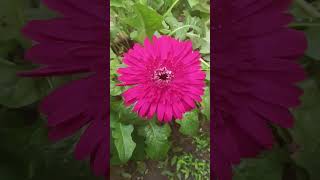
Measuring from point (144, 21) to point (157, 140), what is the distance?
0.05 meters

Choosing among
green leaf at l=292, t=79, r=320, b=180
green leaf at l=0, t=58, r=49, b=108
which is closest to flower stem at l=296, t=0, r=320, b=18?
green leaf at l=292, t=79, r=320, b=180

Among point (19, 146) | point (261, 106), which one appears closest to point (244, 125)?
point (261, 106)

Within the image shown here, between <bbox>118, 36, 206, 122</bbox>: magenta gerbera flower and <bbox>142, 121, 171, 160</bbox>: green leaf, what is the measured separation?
1cm

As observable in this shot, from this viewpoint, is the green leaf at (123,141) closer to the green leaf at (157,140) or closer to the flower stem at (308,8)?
the green leaf at (157,140)

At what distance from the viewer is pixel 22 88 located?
0.73 feet

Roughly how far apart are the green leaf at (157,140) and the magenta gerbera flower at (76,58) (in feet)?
0.08

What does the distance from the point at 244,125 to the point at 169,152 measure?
4 cm

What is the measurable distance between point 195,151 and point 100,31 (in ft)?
0.24

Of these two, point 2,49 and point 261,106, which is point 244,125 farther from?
point 2,49

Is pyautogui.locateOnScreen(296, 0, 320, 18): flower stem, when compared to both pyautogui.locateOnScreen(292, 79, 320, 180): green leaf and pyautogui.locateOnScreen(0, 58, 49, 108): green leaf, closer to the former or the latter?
pyautogui.locateOnScreen(292, 79, 320, 180): green leaf

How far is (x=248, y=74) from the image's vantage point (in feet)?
0.64

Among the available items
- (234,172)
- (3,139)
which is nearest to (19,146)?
(3,139)

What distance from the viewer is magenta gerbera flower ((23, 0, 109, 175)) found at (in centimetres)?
18

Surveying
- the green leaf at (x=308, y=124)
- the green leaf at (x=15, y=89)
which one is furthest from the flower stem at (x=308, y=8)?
the green leaf at (x=15, y=89)
